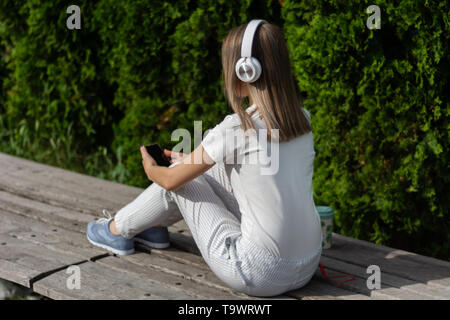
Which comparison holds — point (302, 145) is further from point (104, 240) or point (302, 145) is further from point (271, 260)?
point (104, 240)

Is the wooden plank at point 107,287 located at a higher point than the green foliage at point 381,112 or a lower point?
lower

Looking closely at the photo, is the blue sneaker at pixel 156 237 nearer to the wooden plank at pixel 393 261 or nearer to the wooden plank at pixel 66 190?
the wooden plank at pixel 66 190

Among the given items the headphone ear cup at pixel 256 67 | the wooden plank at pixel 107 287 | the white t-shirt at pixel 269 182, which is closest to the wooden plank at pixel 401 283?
the white t-shirt at pixel 269 182

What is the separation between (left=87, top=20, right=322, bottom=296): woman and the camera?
8.33ft

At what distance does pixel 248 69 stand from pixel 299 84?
141 cm

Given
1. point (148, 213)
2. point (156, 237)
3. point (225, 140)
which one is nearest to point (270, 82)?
point (225, 140)

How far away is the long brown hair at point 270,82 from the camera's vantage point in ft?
8.22

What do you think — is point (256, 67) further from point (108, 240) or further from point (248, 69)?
point (108, 240)

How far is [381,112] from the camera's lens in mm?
3557

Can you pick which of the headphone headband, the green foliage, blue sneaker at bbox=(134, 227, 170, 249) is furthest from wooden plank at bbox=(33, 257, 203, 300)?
the green foliage

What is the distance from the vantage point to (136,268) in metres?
3.06

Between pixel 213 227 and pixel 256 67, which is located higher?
pixel 256 67

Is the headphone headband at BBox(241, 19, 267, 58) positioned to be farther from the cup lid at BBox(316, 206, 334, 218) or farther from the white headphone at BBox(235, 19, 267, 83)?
the cup lid at BBox(316, 206, 334, 218)

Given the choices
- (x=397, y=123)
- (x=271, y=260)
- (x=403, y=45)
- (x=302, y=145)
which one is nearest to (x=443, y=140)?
(x=397, y=123)
